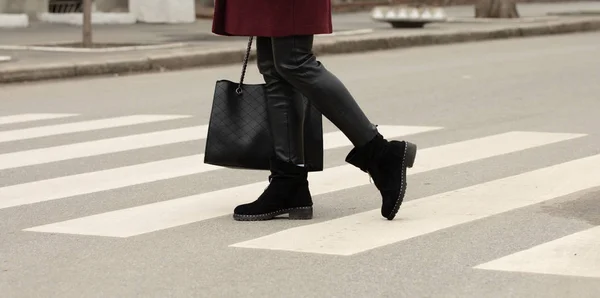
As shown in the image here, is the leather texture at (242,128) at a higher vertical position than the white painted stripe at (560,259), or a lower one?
higher

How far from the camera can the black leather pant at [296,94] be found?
5.70 metres

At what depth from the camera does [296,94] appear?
229 inches

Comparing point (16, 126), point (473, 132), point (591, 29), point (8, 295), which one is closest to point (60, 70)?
point (16, 126)

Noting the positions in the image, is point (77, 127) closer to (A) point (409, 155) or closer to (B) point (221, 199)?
(B) point (221, 199)

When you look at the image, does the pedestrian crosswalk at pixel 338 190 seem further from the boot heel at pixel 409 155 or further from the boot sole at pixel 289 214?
the boot heel at pixel 409 155

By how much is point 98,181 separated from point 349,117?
1.85 metres

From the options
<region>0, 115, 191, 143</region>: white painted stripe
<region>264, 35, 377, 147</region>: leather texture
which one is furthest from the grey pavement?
<region>264, 35, 377, 147</region>: leather texture

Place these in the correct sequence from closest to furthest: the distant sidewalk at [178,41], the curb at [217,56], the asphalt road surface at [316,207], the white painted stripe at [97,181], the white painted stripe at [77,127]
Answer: the asphalt road surface at [316,207], the white painted stripe at [97,181], the white painted stripe at [77,127], the curb at [217,56], the distant sidewalk at [178,41]

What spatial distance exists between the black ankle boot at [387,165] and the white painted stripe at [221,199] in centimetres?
72

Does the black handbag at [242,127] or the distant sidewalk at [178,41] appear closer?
the black handbag at [242,127]

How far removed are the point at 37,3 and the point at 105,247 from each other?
16846 millimetres

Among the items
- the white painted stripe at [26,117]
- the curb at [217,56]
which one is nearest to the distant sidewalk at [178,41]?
the curb at [217,56]

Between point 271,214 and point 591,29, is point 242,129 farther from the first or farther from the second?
point 591,29

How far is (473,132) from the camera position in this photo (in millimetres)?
8930
